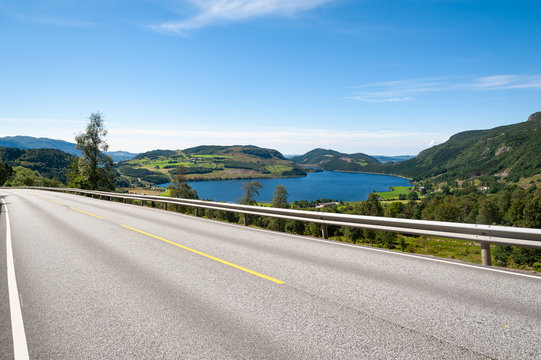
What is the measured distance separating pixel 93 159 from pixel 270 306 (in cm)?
4526

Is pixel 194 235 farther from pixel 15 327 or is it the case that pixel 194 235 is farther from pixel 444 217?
pixel 444 217

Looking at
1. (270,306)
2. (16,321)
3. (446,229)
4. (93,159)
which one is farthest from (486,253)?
(93,159)

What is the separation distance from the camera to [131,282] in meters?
5.54

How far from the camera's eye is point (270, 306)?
13.8 ft

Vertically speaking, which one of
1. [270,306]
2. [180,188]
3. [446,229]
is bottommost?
[180,188]

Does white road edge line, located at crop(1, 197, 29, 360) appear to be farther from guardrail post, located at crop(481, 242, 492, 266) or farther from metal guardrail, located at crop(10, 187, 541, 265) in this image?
guardrail post, located at crop(481, 242, 492, 266)

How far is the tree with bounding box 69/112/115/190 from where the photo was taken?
40562 millimetres

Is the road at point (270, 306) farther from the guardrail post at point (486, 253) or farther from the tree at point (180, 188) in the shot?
the tree at point (180, 188)

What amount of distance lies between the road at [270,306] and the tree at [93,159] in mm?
37874

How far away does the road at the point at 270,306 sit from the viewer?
3.17 meters

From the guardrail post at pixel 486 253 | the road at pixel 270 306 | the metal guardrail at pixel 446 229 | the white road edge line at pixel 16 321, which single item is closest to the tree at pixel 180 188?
the metal guardrail at pixel 446 229

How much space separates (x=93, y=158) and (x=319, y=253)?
4358cm

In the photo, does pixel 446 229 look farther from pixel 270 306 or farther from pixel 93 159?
pixel 93 159

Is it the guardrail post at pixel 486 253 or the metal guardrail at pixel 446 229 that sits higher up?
the metal guardrail at pixel 446 229
